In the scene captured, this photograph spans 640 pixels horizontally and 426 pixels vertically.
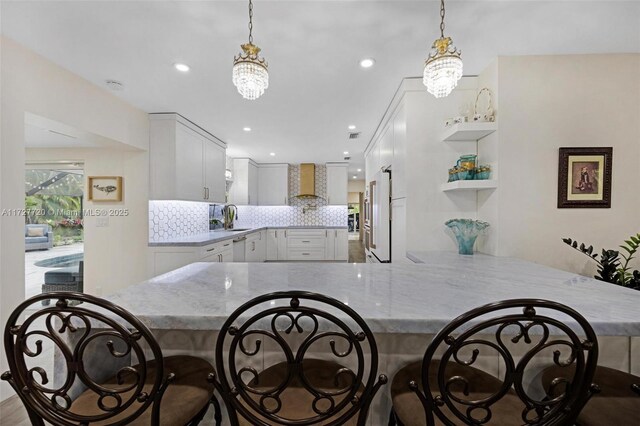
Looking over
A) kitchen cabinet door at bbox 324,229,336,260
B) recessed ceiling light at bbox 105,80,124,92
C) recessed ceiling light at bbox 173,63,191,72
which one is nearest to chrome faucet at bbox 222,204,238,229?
kitchen cabinet door at bbox 324,229,336,260

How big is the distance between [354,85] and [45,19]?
7.23 ft

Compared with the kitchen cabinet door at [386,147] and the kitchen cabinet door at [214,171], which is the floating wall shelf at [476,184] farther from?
the kitchen cabinet door at [214,171]

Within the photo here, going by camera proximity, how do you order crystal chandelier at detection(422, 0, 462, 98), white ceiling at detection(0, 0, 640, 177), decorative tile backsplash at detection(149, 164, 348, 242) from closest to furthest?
crystal chandelier at detection(422, 0, 462, 98), white ceiling at detection(0, 0, 640, 177), decorative tile backsplash at detection(149, 164, 348, 242)

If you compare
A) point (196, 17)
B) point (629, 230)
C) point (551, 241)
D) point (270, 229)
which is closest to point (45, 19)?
point (196, 17)

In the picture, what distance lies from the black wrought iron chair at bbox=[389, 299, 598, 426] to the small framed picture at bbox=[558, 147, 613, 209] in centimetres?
164

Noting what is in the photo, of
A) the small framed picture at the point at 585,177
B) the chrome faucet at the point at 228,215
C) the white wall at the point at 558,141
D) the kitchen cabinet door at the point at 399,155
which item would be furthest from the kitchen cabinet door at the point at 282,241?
the small framed picture at the point at 585,177

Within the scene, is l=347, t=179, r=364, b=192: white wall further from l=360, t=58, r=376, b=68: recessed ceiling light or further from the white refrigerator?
l=360, t=58, r=376, b=68: recessed ceiling light

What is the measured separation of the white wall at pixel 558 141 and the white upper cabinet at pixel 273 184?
16.8ft

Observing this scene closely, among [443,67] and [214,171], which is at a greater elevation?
[443,67]

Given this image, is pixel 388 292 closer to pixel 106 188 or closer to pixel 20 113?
pixel 20 113

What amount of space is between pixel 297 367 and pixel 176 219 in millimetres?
3761

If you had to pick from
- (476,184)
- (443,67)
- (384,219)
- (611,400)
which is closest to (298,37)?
(443,67)

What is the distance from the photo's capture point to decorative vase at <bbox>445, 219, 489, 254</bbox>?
7.54 ft

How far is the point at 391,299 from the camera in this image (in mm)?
1115
